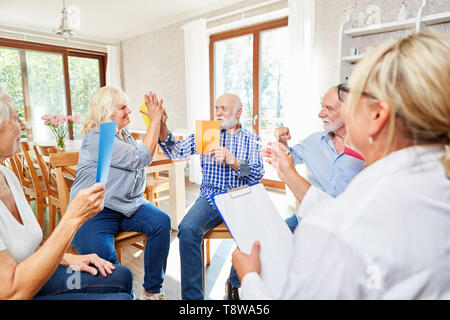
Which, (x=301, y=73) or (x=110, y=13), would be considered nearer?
(x=301, y=73)

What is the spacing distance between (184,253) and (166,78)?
451cm

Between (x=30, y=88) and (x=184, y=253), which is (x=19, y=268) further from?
(x=30, y=88)

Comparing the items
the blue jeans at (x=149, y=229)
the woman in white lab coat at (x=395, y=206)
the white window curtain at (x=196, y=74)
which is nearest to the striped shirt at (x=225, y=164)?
the blue jeans at (x=149, y=229)

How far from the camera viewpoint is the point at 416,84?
0.53 metres

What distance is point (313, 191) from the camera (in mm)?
1088

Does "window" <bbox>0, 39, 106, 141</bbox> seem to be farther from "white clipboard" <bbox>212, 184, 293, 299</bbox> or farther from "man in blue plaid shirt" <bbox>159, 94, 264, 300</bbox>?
"white clipboard" <bbox>212, 184, 293, 299</bbox>

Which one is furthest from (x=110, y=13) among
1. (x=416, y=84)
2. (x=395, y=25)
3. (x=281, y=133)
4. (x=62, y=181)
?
(x=416, y=84)

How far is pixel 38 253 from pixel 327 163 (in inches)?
53.5

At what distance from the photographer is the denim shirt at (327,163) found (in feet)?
4.59

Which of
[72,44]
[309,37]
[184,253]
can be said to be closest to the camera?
[184,253]

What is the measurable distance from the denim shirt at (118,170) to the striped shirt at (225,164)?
268 millimetres

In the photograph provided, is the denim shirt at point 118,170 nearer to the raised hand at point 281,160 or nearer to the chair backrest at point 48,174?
the raised hand at point 281,160

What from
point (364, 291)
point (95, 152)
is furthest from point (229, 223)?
point (95, 152)

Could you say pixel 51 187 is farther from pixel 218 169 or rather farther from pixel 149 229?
pixel 218 169
